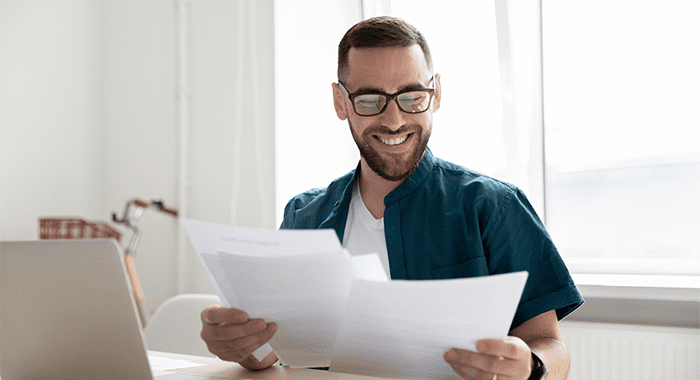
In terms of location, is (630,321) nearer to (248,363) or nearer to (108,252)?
(248,363)

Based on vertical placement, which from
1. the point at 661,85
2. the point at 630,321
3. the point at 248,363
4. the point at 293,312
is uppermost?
the point at 661,85

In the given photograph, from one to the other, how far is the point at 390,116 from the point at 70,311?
0.66m

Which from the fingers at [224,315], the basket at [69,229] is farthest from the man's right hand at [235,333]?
the basket at [69,229]

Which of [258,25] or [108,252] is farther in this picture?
[258,25]

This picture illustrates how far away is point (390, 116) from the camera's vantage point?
1065mm

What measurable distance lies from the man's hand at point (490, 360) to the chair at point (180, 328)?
2.63ft

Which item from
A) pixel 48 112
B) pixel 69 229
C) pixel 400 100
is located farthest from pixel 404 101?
pixel 48 112

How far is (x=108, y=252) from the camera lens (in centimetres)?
59

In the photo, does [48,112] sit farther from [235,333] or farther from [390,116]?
[235,333]

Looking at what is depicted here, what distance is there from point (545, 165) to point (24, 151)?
2.24 metres

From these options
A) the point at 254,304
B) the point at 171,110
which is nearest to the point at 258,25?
the point at 171,110

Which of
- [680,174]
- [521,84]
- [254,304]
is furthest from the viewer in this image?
[521,84]

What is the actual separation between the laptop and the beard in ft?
2.01

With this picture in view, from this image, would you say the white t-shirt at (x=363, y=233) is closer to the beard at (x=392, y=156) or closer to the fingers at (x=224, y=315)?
the beard at (x=392, y=156)
